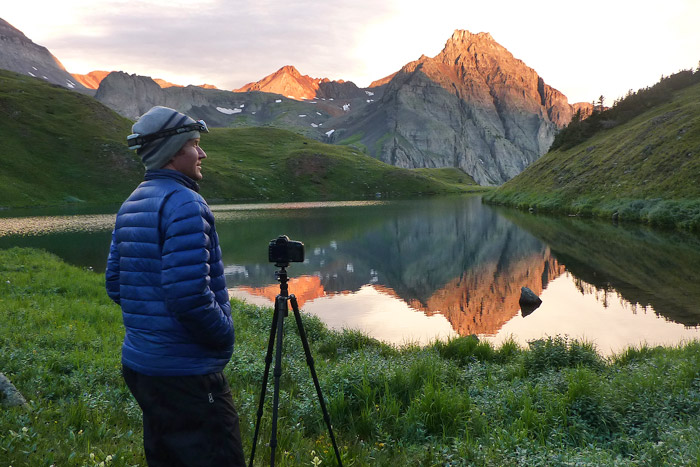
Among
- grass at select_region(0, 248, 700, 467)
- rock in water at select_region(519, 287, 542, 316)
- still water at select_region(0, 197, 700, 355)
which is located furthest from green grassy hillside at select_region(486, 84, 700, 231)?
grass at select_region(0, 248, 700, 467)

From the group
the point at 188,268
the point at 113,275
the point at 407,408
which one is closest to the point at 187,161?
the point at 188,268

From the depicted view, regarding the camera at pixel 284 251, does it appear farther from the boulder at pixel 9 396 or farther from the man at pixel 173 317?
the boulder at pixel 9 396

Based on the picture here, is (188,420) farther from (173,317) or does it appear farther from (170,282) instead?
(170,282)

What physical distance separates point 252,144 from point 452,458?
202 meters

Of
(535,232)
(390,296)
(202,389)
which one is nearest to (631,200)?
(535,232)

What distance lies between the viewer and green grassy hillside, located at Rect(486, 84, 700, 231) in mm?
40625

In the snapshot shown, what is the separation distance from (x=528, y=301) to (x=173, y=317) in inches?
775

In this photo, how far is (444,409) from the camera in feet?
24.5

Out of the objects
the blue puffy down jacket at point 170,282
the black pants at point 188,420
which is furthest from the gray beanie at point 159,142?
the black pants at point 188,420

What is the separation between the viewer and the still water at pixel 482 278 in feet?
55.6

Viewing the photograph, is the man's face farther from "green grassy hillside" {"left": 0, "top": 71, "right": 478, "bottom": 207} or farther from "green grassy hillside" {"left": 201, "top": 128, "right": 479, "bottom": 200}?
"green grassy hillside" {"left": 201, "top": 128, "right": 479, "bottom": 200}

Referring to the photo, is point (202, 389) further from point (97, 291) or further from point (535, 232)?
point (535, 232)

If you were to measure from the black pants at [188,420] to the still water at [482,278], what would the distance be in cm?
1238

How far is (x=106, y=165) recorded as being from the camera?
123000mm
